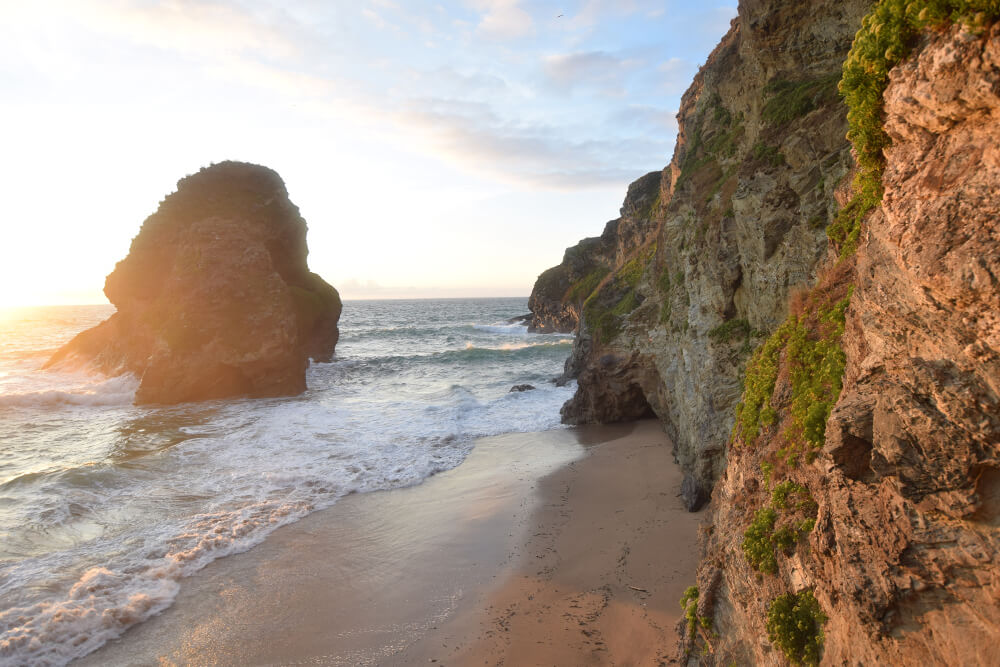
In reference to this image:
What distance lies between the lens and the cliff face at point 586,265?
4062 centimetres

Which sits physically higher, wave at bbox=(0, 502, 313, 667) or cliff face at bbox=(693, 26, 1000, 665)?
cliff face at bbox=(693, 26, 1000, 665)

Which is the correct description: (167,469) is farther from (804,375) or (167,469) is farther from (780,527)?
(804,375)

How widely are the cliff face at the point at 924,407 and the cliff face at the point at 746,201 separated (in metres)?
4.69

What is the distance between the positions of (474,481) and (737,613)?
9517mm

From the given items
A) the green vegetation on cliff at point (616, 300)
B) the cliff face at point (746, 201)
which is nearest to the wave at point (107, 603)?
the cliff face at point (746, 201)

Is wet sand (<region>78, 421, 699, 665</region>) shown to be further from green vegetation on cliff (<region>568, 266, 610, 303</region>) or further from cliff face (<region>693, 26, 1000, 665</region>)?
green vegetation on cliff (<region>568, 266, 610, 303</region>)

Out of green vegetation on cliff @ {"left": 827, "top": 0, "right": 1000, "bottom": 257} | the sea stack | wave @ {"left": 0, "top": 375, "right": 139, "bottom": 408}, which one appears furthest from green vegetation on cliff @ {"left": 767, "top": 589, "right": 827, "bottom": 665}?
wave @ {"left": 0, "top": 375, "right": 139, "bottom": 408}

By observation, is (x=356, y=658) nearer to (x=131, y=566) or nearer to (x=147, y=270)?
(x=131, y=566)

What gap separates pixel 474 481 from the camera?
1438cm

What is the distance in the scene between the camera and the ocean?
29.0 feet

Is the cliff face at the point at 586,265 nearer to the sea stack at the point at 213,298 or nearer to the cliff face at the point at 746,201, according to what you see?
the sea stack at the point at 213,298

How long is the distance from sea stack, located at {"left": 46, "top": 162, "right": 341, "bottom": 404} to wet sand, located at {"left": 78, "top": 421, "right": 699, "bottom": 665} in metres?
17.6

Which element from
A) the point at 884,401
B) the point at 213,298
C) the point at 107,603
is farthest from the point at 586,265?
the point at 884,401

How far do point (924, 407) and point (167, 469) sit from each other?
18.0 m
